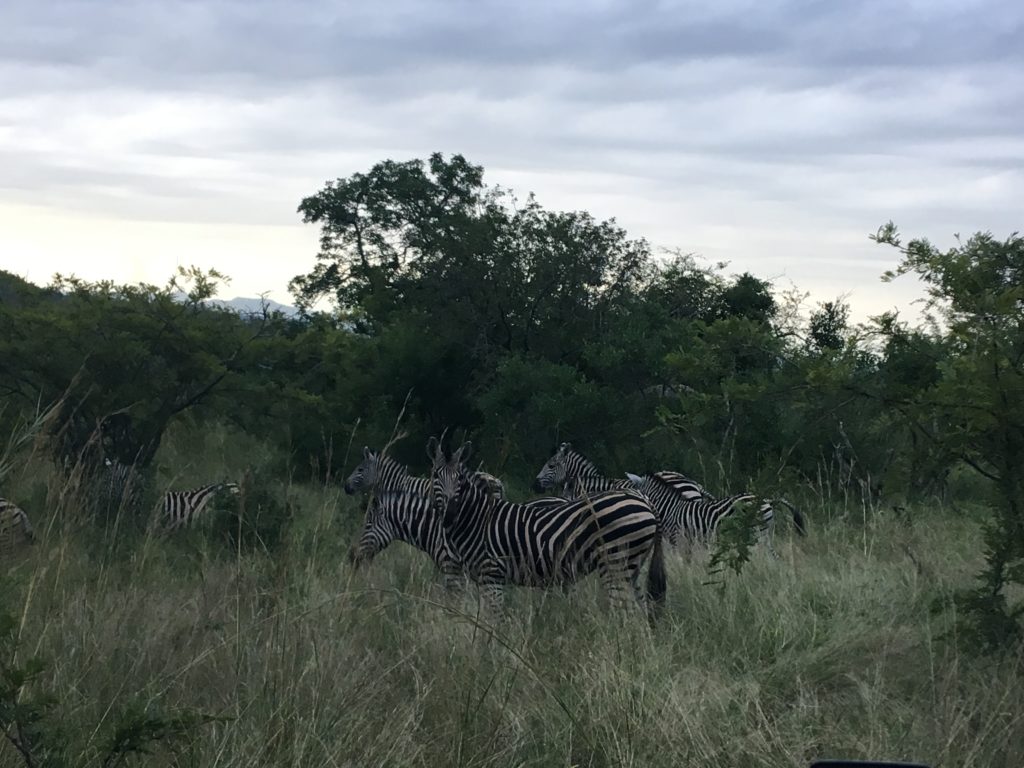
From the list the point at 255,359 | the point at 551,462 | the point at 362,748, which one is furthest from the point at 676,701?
the point at 255,359

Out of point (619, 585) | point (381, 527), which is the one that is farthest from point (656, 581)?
point (381, 527)

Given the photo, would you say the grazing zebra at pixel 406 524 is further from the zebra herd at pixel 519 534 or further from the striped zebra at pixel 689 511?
the striped zebra at pixel 689 511

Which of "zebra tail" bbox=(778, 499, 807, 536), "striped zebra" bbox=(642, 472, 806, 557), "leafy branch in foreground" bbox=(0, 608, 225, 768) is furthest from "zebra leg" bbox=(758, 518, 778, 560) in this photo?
"leafy branch in foreground" bbox=(0, 608, 225, 768)

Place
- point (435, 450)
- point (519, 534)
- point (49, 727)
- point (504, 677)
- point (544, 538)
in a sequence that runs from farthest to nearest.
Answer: point (435, 450) < point (519, 534) < point (544, 538) < point (504, 677) < point (49, 727)

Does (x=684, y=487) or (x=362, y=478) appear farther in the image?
(x=362, y=478)

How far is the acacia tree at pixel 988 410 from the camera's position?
478 centimetres

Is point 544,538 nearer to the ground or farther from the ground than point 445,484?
nearer to the ground

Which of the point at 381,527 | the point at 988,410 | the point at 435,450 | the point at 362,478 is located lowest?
the point at 362,478

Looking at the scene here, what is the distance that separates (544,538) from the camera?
7648mm

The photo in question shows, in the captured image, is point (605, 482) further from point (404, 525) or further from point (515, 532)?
point (515, 532)

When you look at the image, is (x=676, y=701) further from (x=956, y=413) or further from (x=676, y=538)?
(x=676, y=538)

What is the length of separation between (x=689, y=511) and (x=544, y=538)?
119 inches

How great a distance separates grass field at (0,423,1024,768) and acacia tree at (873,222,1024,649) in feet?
0.81

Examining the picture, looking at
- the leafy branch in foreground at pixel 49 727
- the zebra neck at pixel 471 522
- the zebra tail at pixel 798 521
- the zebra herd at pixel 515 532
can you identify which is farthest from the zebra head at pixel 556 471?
the leafy branch in foreground at pixel 49 727
